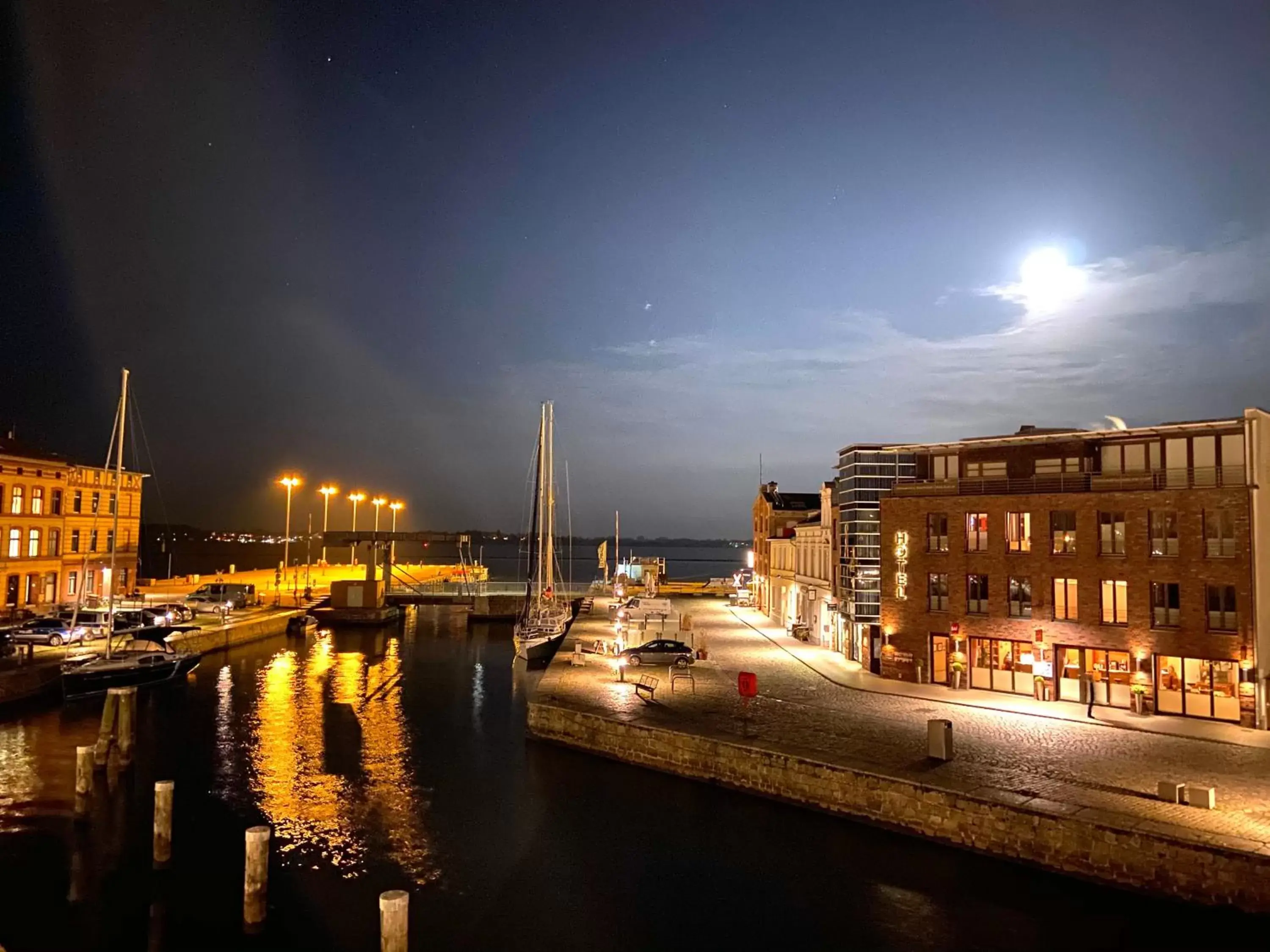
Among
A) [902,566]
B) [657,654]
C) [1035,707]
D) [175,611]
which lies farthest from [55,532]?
[1035,707]

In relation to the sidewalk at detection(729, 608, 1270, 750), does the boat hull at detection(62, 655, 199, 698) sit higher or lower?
lower

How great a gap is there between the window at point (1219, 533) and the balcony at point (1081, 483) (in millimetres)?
881

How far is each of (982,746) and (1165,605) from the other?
30.4ft

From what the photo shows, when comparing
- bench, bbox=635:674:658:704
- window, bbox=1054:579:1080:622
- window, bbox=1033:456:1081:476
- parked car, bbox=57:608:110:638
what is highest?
window, bbox=1033:456:1081:476

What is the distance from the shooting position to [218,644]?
171 ft

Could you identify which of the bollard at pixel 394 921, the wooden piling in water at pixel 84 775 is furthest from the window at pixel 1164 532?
the wooden piling in water at pixel 84 775

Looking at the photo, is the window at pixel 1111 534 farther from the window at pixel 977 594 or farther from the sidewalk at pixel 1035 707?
the sidewalk at pixel 1035 707

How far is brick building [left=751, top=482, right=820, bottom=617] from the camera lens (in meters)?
62.9

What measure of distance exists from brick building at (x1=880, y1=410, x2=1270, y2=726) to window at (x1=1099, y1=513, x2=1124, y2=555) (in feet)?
0.12

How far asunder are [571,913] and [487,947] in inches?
85.4

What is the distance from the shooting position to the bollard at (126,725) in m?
27.6

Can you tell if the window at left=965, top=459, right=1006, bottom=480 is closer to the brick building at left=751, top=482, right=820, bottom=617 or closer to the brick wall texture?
the brick wall texture

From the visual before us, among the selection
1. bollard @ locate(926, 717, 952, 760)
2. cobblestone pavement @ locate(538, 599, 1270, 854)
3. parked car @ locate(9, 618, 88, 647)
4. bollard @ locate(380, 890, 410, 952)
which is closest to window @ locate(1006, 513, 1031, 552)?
cobblestone pavement @ locate(538, 599, 1270, 854)

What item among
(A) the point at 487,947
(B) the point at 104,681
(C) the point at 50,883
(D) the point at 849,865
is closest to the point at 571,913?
(A) the point at 487,947
